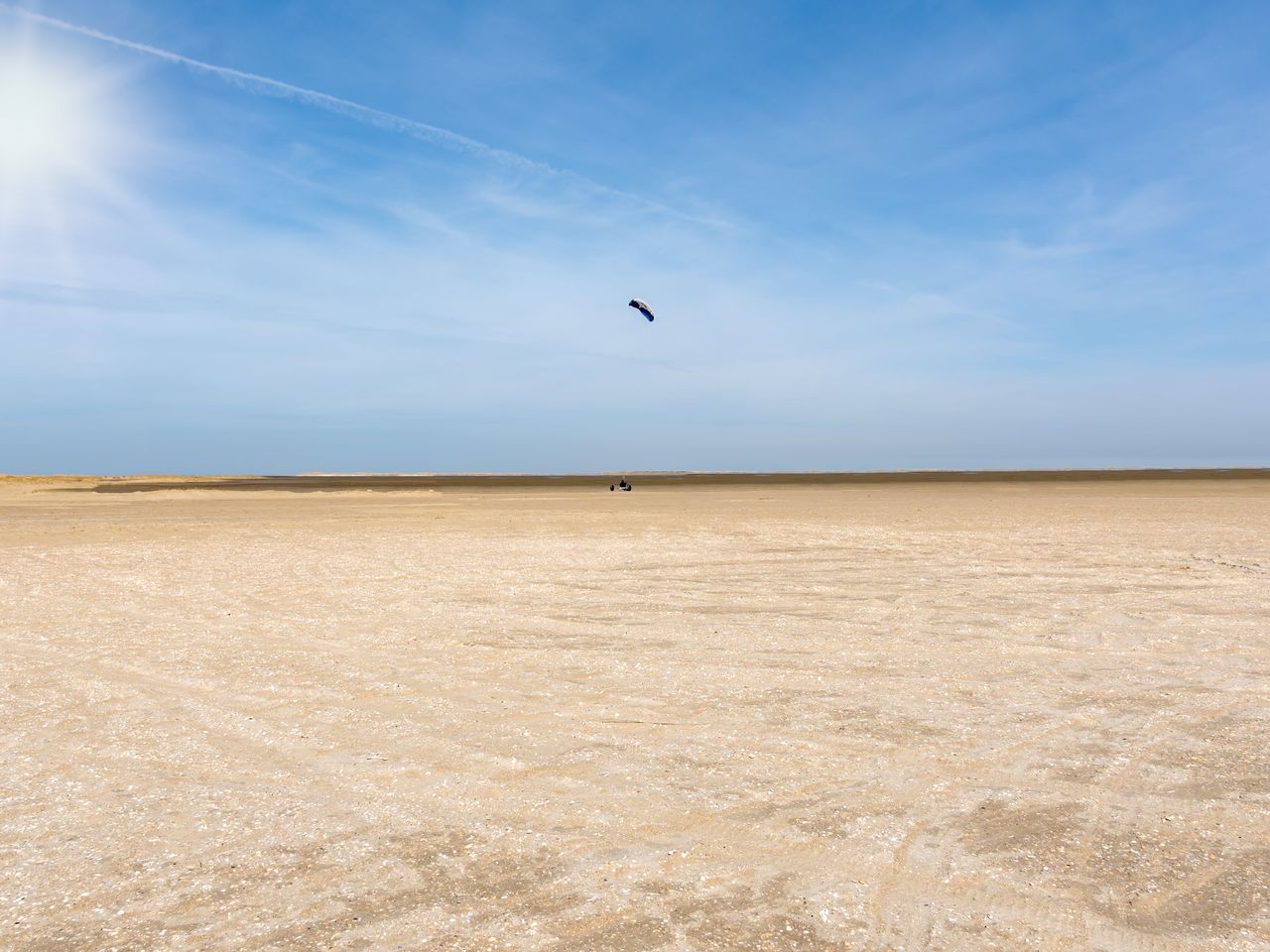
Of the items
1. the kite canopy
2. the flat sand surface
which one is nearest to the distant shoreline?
the kite canopy

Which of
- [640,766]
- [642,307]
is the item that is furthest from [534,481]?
[640,766]

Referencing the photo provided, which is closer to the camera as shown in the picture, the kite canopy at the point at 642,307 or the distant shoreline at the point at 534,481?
the kite canopy at the point at 642,307

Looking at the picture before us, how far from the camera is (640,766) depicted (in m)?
5.25

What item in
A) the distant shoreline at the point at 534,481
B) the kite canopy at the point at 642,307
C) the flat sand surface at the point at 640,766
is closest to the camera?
the flat sand surface at the point at 640,766

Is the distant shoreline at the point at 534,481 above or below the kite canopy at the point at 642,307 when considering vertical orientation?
below

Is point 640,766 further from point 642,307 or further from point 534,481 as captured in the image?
point 534,481

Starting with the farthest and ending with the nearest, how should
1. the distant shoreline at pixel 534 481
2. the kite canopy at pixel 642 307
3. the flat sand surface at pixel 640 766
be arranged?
the distant shoreline at pixel 534 481 < the kite canopy at pixel 642 307 < the flat sand surface at pixel 640 766

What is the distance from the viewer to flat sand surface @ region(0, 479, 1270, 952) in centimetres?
358

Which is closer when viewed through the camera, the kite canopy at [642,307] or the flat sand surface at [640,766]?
the flat sand surface at [640,766]

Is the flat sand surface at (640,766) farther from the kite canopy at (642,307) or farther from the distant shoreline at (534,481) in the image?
the distant shoreline at (534,481)

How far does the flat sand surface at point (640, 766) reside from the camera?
3.58m

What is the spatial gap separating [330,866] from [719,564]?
1137cm

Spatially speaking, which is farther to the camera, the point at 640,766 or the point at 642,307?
the point at 642,307

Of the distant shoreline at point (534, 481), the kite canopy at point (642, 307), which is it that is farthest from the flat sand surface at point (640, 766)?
the distant shoreline at point (534, 481)
